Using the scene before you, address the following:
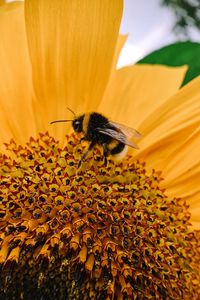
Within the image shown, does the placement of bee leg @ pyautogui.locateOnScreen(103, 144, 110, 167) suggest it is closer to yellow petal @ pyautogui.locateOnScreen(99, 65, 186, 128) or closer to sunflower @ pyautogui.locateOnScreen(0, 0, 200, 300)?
sunflower @ pyautogui.locateOnScreen(0, 0, 200, 300)

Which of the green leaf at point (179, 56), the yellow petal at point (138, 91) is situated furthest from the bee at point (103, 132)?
the green leaf at point (179, 56)

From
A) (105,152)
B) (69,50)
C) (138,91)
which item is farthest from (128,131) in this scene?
(69,50)

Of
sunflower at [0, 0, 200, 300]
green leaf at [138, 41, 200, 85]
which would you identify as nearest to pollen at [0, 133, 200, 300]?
sunflower at [0, 0, 200, 300]

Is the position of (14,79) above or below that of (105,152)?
above

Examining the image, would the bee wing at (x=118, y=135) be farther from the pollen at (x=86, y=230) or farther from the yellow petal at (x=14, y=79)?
the yellow petal at (x=14, y=79)

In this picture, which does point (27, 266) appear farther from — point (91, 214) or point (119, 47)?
point (119, 47)

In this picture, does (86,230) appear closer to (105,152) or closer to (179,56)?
(105,152)
